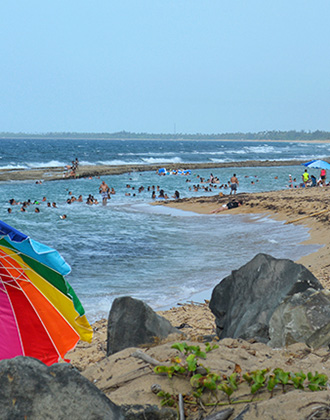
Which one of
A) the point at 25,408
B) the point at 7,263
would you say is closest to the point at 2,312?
the point at 7,263

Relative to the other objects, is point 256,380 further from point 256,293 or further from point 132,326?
point 256,293

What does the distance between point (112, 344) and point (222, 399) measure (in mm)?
2380

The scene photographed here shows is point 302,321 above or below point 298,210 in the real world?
above

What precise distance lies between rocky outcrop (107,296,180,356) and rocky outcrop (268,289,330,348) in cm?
113

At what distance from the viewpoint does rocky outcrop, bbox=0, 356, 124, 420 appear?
2.41 m

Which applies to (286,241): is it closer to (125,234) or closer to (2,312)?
(125,234)

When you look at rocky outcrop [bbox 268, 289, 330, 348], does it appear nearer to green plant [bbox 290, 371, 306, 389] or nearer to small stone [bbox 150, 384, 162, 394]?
green plant [bbox 290, 371, 306, 389]

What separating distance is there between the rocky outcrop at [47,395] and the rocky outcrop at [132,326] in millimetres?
2388

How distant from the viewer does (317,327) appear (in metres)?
4.48

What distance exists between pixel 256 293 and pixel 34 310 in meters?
2.52

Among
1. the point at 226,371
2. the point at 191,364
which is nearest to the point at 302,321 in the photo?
the point at 226,371

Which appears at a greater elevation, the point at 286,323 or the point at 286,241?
the point at 286,323

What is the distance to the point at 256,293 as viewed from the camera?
18.6ft

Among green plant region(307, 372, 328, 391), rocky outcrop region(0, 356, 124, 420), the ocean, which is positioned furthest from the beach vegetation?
the ocean
